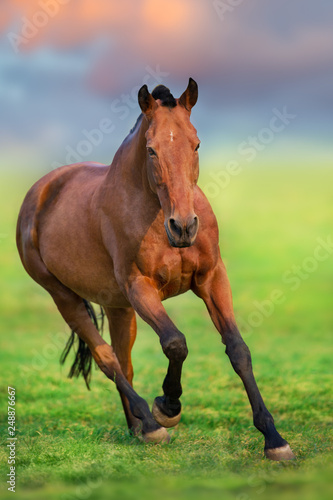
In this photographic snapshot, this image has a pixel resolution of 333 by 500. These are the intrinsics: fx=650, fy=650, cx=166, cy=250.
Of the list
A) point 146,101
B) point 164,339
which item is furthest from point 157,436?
point 146,101

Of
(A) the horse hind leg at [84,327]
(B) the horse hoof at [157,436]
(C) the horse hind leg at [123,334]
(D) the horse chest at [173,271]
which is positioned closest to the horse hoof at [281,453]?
(B) the horse hoof at [157,436]

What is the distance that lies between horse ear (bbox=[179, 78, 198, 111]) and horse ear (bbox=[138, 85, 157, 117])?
0.73 feet

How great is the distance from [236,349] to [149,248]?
3.44 ft

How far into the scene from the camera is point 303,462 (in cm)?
450

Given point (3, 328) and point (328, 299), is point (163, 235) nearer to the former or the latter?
point (3, 328)

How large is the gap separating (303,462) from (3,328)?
1329 centimetres

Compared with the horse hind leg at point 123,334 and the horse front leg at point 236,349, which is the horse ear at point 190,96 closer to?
the horse front leg at point 236,349

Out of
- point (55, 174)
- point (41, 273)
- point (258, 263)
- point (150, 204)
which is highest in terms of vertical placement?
point (258, 263)

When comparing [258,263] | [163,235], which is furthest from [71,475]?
[258,263]

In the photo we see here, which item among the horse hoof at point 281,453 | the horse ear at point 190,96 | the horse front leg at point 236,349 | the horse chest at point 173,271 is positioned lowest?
the horse hoof at point 281,453

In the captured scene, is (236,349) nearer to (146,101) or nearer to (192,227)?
(192,227)

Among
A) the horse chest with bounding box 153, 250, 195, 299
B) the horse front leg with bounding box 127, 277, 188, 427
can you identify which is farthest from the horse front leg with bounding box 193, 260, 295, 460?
the horse front leg with bounding box 127, 277, 188, 427

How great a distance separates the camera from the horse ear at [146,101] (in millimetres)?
4887

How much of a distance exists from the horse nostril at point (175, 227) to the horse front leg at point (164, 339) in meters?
0.87
